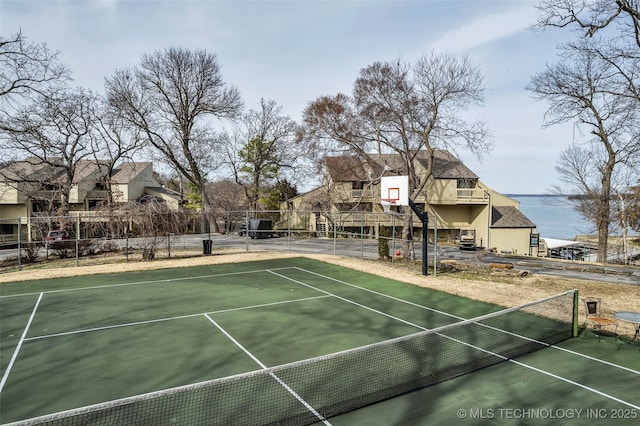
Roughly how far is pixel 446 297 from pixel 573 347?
4.96 metres

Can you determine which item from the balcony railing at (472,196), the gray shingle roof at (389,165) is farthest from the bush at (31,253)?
the balcony railing at (472,196)

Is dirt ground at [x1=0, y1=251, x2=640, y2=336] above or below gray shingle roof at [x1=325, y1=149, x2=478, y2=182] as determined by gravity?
below

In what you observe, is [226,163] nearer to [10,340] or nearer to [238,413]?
[10,340]

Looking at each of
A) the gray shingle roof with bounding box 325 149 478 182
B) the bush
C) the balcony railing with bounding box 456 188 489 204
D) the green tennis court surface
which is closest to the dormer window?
the gray shingle roof with bounding box 325 149 478 182

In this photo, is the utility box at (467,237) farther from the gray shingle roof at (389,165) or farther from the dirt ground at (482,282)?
the dirt ground at (482,282)

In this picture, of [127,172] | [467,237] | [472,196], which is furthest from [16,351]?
[127,172]

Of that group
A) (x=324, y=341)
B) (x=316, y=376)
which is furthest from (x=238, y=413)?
(x=324, y=341)

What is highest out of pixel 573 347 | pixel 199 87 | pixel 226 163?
pixel 199 87

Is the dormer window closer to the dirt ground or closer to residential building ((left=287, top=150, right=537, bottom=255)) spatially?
residential building ((left=287, top=150, right=537, bottom=255))

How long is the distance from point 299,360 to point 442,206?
3727cm

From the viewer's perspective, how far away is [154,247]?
860 inches

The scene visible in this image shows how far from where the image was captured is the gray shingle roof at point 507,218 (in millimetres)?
40312

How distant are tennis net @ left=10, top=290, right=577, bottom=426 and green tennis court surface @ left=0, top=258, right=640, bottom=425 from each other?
3cm

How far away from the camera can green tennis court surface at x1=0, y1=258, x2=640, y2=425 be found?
617cm
